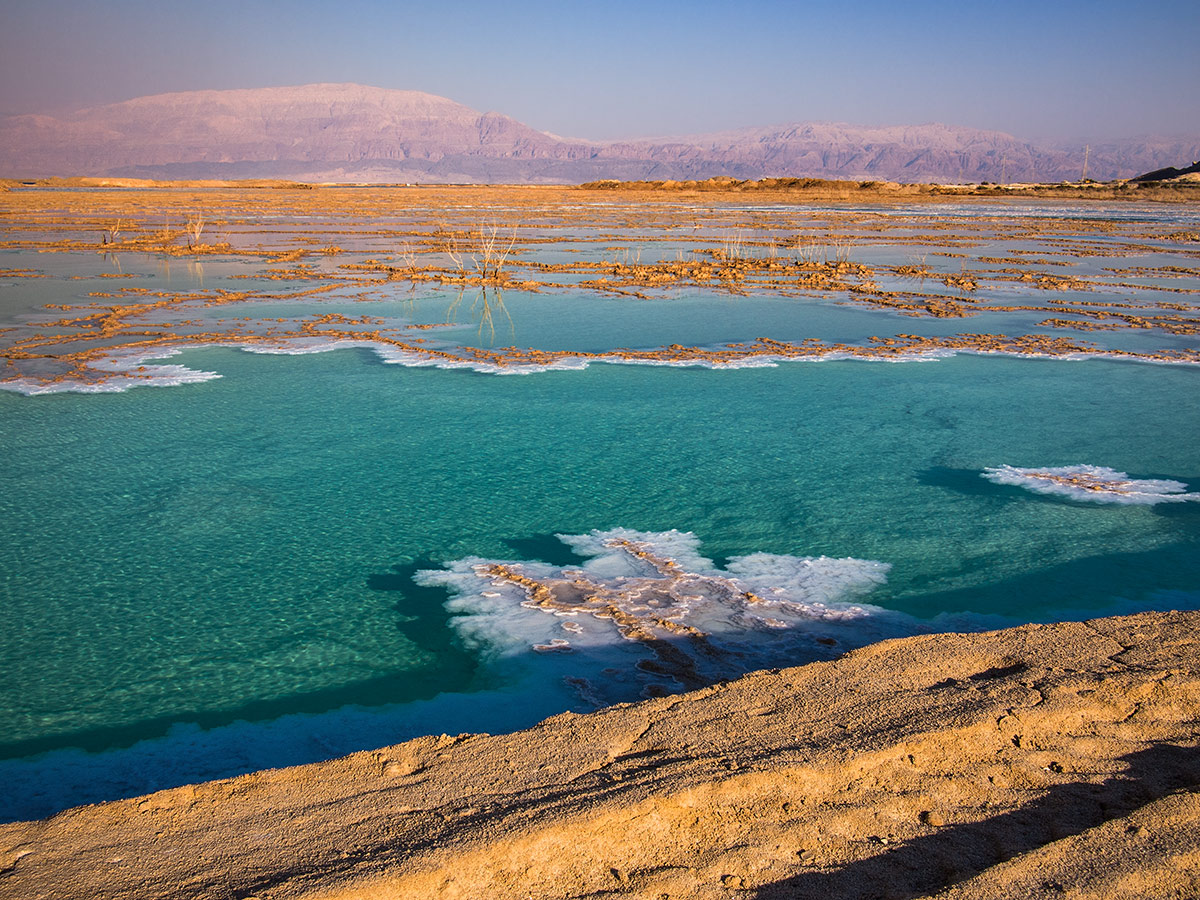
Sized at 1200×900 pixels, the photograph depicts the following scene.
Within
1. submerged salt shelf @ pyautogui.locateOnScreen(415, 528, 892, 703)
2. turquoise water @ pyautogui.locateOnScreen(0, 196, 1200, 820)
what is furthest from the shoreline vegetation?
submerged salt shelf @ pyautogui.locateOnScreen(415, 528, 892, 703)

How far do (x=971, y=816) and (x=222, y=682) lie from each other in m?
2.73

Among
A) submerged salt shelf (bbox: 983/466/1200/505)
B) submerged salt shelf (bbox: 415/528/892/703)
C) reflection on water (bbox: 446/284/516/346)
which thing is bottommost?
submerged salt shelf (bbox: 415/528/892/703)

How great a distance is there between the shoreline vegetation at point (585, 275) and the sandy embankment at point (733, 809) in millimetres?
6329

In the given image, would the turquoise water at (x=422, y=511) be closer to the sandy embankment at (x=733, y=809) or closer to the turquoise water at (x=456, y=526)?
the turquoise water at (x=456, y=526)

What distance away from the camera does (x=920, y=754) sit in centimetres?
243

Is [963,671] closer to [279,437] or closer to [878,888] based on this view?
[878,888]

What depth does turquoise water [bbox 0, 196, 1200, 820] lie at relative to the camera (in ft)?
10.7

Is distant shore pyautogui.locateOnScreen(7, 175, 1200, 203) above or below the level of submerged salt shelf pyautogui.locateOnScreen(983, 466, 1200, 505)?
above

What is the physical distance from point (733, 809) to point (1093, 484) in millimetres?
4401

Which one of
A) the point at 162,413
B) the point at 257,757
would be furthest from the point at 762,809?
the point at 162,413

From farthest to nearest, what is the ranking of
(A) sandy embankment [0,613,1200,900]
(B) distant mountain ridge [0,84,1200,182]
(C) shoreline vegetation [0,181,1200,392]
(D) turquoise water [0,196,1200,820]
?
(B) distant mountain ridge [0,84,1200,182]
(C) shoreline vegetation [0,181,1200,392]
(D) turquoise water [0,196,1200,820]
(A) sandy embankment [0,613,1200,900]

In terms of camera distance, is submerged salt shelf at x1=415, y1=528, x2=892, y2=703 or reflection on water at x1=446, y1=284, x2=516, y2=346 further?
reflection on water at x1=446, y1=284, x2=516, y2=346

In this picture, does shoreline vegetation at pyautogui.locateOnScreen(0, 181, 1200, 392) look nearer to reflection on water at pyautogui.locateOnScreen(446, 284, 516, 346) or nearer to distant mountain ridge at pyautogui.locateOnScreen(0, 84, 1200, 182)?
reflection on water at pyautogui.locateOnScreen(446, 284, 516, 346)

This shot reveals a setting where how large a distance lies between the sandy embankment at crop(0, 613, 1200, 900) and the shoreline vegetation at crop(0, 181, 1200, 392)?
6329 mm
